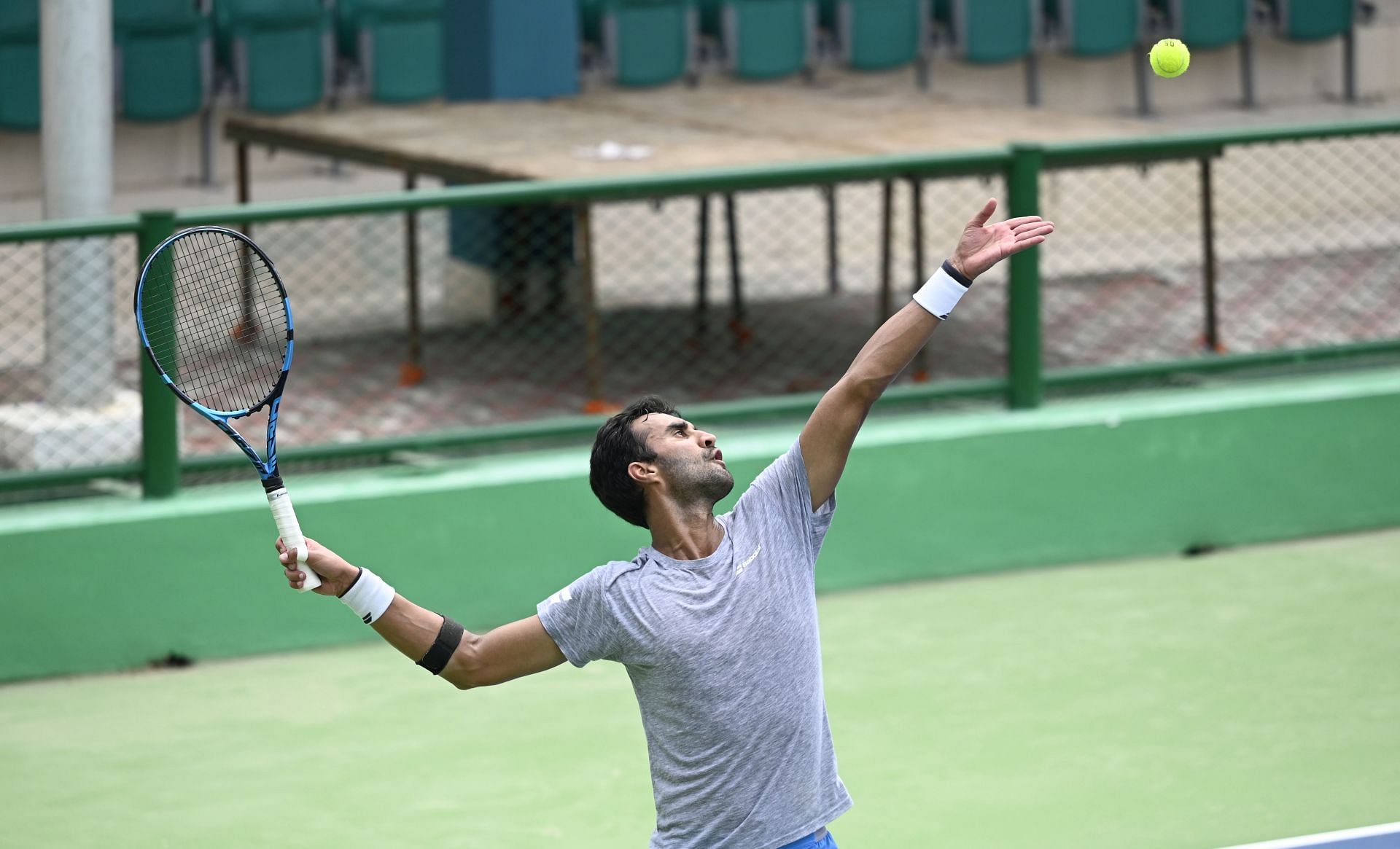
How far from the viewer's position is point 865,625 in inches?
289

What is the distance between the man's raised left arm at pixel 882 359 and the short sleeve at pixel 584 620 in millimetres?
485

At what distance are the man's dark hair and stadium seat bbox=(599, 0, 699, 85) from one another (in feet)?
36.7

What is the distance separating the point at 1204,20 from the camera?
53.7 ft

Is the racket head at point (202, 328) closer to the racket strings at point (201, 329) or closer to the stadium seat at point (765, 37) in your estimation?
the racket strings at point (201, 329)

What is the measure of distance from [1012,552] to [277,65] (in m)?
7.89

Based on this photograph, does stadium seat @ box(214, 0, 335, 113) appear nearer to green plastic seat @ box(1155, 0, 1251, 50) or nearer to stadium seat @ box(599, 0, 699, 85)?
stadium seat @ box(599, 0, 699, 85)

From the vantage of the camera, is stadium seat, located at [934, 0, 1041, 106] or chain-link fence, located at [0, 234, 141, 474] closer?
chain-link fence, located at [0, 234, 141, 474]

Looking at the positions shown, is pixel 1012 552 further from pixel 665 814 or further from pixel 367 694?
pixel 665 814

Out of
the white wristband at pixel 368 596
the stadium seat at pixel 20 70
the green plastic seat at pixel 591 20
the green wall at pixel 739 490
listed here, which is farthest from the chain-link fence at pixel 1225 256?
the stadium seat at pixel 20 70

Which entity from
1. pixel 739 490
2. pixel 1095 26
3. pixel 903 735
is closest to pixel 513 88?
pixel 739 490

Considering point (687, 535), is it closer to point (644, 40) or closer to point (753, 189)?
point (753, 189)

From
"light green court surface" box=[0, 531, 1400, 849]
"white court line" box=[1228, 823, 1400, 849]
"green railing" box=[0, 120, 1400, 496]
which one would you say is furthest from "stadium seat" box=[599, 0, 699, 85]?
"white court line" box=[1228, 823, 1400, 849]

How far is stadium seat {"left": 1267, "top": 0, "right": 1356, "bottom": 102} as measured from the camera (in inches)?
653

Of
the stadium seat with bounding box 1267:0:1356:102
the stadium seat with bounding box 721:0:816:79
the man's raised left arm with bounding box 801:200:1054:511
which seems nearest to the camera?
the man's raised left arm with bounding box 801:200:1054:511
